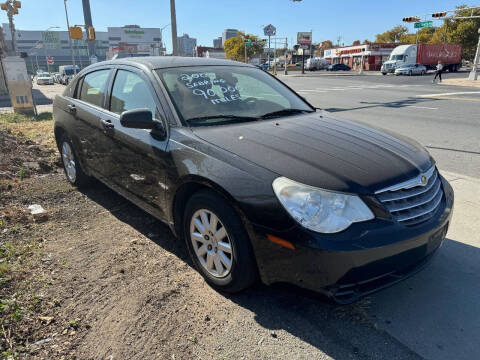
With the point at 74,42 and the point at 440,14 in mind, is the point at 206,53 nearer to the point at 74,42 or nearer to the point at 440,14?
the point at 440,14

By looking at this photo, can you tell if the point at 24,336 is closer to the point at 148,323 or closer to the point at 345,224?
the point at 148,323

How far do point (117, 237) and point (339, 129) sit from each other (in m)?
2.36

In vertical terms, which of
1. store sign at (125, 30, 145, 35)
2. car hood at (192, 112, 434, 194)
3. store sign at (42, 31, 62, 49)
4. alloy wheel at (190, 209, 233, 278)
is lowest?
alloy wheel at (190, 209, 233, 278)

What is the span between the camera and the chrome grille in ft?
7.39

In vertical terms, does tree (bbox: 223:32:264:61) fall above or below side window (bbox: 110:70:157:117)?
above

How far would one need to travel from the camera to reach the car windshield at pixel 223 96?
3072mm

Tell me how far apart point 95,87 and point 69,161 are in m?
1.31

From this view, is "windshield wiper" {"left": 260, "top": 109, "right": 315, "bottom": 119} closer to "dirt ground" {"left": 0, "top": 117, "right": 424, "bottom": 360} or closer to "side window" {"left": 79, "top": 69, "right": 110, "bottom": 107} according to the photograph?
"dirt ground" {"left": 0, "top": 117, "right": 424, "bottom": 360}

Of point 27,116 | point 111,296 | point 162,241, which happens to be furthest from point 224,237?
point 27,116

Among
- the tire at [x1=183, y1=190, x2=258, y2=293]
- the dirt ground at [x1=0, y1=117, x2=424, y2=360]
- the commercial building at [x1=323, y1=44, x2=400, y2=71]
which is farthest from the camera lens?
the commercial building at [x1=323, y1=44, x2=400, y2=71]

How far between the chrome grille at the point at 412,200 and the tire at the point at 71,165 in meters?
3.77

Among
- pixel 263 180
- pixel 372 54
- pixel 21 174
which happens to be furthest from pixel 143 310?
pixel 372 54

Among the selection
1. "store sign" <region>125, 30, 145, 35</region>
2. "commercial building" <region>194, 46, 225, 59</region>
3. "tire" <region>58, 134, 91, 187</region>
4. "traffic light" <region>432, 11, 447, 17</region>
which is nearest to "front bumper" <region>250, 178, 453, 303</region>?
"tire" <region>58, 134, 91, 187</region>

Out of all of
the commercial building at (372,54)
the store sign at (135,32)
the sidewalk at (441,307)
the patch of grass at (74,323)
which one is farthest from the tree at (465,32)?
the store sign at (135,32)
